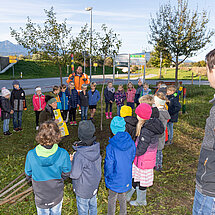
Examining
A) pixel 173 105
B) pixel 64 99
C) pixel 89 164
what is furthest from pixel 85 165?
pixel 64 99

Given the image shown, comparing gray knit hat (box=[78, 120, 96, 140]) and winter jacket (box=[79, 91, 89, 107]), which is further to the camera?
winter jacket (box=[79, 91, 89, 107])

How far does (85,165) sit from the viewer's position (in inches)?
106

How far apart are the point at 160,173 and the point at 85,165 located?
293 cm

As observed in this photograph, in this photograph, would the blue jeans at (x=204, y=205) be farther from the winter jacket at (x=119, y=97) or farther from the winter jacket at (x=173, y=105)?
the winter jacket at (x=119, y=97)

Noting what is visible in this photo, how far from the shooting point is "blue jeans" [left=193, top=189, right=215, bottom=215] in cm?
176

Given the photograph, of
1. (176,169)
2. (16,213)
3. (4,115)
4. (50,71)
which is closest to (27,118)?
(4,115)

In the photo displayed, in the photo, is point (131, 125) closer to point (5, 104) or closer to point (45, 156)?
point (45, 156)

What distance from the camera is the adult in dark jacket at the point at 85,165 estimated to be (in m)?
2.68

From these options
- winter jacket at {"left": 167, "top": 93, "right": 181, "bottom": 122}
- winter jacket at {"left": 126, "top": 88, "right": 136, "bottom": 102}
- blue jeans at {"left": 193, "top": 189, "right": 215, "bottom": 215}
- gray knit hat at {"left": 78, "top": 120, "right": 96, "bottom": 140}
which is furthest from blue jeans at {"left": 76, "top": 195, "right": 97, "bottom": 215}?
winter jacket at {"left": 126, "top": 88, "right": 136, "bottom": 102}

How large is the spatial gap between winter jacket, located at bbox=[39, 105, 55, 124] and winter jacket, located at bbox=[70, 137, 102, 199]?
121 inches

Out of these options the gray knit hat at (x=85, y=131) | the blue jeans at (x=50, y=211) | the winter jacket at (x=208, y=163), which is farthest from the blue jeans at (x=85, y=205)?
the winter jacket at (x=208, y=163)

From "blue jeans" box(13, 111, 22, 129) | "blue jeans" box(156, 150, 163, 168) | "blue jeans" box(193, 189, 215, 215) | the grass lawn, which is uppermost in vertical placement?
"blue jeans" box(193, 189, 215, 215)

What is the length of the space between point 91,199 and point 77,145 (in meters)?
0.88

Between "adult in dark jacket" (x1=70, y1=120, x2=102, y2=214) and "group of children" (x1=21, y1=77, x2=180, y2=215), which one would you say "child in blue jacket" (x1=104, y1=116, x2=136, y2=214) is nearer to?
"group of children" (x1=21, y1=77, x2=180, y2=215)
